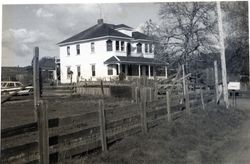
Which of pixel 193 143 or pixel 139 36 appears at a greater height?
pixel 139 36

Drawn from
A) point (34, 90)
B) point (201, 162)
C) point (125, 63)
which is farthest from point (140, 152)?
point (34, 90)

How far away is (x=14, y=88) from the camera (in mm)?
3061

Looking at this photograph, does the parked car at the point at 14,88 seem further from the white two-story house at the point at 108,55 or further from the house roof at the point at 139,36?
the house roof at the point at 139,36

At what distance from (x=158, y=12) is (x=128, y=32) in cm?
31

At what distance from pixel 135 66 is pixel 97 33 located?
1.42 feet

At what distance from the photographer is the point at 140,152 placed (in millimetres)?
3258

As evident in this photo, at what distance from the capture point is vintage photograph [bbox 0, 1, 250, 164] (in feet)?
9.72

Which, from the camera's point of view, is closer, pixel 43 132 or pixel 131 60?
pixel 43 132

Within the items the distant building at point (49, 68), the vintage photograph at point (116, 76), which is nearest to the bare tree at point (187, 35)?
the vintage photograph at point (116, 76)

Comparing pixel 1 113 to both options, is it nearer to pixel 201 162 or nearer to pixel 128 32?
pixel 128 32

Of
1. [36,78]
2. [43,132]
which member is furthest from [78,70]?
[43,132]

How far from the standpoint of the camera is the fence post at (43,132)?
8.94ft

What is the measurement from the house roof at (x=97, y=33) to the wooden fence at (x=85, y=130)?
585 mm

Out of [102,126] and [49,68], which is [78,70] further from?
[102,126]
